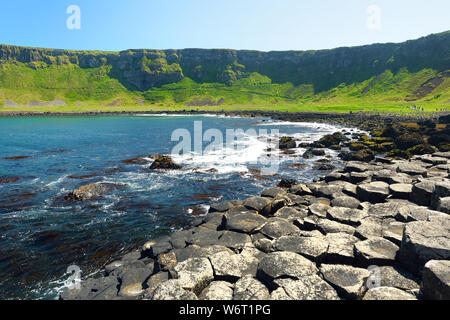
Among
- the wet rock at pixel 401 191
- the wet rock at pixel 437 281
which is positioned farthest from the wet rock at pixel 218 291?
the wet rock at pixel 401 191

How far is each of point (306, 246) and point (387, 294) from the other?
9.33 ft

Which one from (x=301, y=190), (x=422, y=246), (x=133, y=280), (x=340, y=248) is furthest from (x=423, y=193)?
(x=133, y=280)

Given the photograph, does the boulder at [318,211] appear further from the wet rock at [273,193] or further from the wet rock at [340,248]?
the wet rock at [273,193]

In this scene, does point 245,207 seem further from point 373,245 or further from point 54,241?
point 54,241

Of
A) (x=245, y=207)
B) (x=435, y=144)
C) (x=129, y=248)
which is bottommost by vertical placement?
(x=129, y=248)

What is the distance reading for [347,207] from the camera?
1268 centimetres

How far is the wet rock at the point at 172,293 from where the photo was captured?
6.59m

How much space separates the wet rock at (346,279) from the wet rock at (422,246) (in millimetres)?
1466

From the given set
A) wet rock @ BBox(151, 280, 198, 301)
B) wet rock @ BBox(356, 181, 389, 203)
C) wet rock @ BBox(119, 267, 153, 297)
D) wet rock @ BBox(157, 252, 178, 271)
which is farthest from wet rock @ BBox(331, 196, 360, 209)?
wet rock @ BBox(119, 267, 153, 297)

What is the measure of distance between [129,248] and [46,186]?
14.3m

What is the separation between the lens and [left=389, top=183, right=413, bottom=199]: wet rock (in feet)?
43.3

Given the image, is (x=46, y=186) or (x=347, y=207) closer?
(x=347, y=207)

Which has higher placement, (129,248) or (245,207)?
(245,207)
